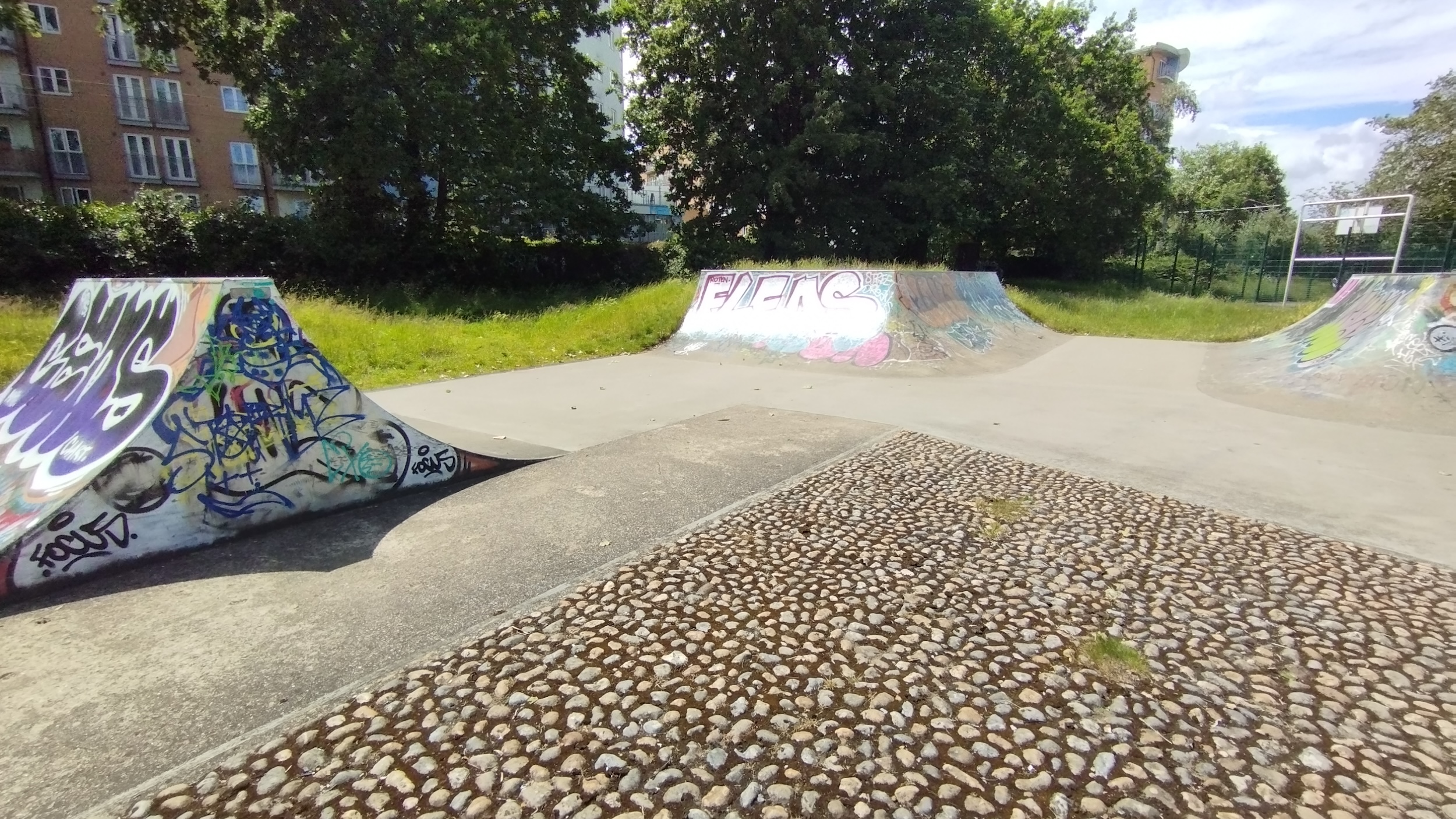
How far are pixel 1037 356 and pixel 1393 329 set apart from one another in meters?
4.53

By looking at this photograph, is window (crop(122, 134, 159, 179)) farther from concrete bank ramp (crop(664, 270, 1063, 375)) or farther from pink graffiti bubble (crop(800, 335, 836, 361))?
pink graffiti bubble (crop(800, 335, 836, 361))

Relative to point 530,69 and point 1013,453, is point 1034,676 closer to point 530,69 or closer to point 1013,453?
point 1013,453

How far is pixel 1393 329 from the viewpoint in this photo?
819 cm

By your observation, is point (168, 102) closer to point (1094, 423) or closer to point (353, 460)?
point (353, 460)

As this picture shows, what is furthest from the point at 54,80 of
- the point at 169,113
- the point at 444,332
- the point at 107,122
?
the point at 444,332

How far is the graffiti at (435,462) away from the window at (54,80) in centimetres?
3820

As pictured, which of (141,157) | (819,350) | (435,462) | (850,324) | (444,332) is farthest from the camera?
(141,157)

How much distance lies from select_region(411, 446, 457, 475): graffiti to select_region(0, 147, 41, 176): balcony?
37.5m

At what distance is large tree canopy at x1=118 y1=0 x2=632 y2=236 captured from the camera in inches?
670

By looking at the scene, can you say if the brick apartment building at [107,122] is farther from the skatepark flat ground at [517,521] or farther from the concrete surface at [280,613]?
the concrete surface at [280,613]

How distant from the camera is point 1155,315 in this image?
1786cm

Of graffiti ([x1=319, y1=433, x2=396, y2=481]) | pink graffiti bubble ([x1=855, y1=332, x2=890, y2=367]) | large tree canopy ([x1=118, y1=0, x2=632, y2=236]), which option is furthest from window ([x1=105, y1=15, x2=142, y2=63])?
graffiti ([x1=319, y1=433, x2=396, y2=481])

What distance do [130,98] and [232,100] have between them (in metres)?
3.94

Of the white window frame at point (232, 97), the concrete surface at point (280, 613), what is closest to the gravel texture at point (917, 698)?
the concrete surface at point (280, 613)
